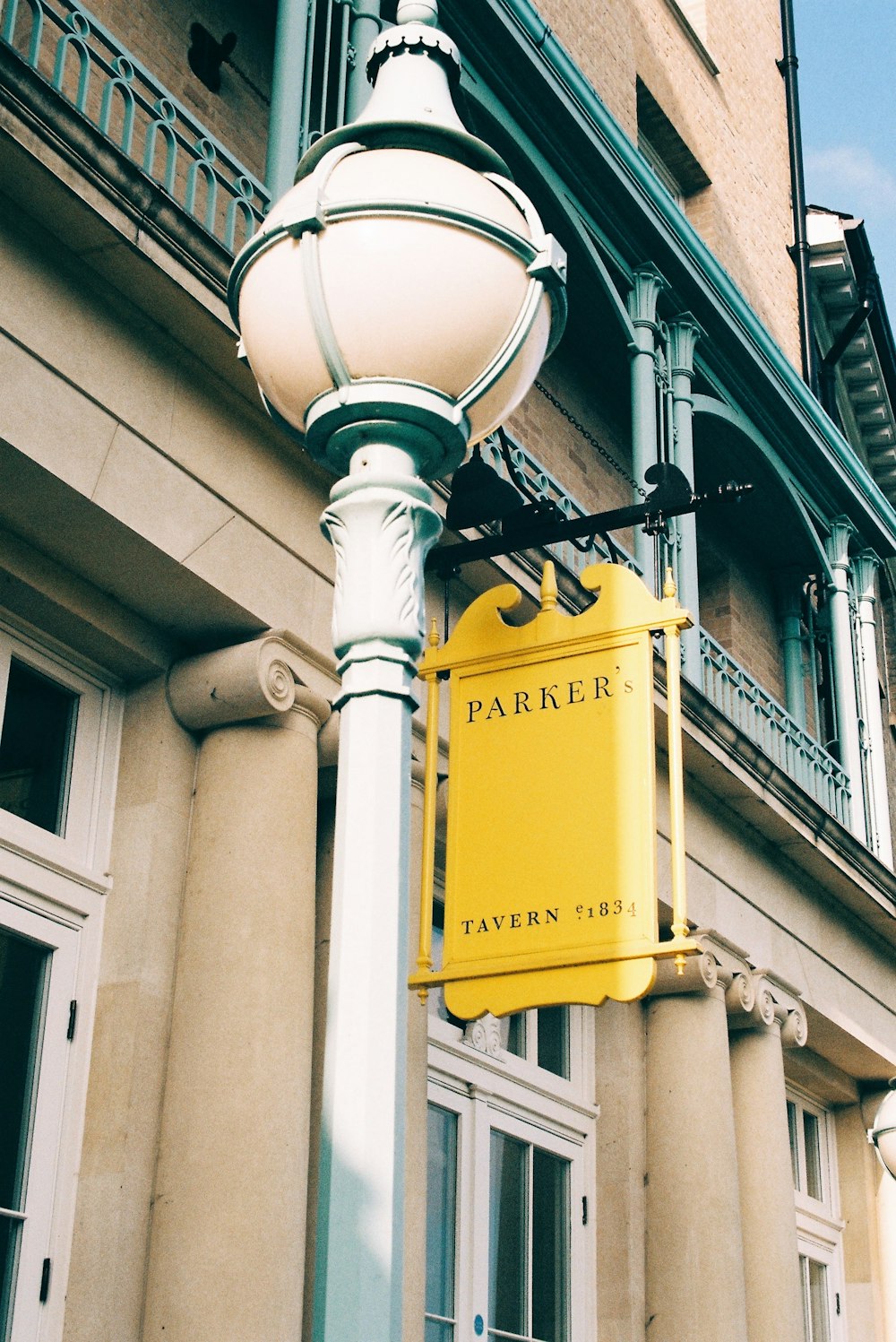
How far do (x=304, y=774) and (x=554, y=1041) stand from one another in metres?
4.01

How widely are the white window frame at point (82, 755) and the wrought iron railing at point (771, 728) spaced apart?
499 cm

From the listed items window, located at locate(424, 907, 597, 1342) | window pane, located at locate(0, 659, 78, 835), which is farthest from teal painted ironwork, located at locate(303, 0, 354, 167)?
window, located at locate(424, 907, 597, 1342)

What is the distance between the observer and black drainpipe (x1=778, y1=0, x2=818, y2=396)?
18812 mm

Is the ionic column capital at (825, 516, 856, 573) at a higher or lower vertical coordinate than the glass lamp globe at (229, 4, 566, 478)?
higher

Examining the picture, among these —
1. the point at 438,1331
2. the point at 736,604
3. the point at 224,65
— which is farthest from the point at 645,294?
the point at 438,1331

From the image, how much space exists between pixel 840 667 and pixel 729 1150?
5.05 m

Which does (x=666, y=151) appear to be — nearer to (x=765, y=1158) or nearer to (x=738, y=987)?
(x=738, y=987)

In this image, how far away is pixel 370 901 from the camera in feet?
11.2

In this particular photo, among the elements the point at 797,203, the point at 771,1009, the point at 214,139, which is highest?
the point at 797,203

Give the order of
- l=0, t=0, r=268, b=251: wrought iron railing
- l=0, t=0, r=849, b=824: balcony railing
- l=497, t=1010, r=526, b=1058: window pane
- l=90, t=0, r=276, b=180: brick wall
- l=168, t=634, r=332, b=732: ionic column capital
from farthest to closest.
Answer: l=497, t=1010, r=526, b=1058: window pane, l=90, t=0, r=276, b=180: brick wall, l=168, t=634, r=332, b=732: ionic column capital, l=0, t=0, r=849, b=824: balcony railing, l=0, t=0, r=268, b=251: wrought iron railing

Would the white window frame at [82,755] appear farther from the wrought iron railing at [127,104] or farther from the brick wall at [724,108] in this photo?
the brick wall at [724,108]

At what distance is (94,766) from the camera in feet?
25.6

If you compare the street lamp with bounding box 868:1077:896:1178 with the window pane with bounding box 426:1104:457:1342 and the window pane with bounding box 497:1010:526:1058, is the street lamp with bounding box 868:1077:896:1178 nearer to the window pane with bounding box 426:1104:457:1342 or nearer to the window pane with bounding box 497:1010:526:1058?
the window pane with bounding box 497:1010:526:1058

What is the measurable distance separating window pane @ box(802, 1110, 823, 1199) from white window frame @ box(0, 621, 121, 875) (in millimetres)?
8278
